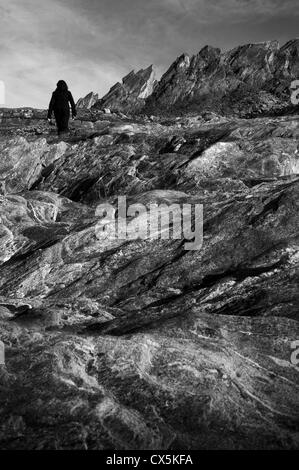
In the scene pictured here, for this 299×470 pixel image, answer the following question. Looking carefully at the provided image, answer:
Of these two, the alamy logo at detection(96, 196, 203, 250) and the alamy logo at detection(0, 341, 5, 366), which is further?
the alamy logo at detection(96, 196, 203, 250)

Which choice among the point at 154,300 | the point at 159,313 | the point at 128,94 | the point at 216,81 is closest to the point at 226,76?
the point at 216,81

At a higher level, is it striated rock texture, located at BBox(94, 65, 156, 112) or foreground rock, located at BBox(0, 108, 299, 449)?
striated rock texture, located at BBox(94, 65, 156, 112)

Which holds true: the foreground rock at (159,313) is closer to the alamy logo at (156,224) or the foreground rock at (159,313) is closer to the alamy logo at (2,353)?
the alamy logo at (2,353)

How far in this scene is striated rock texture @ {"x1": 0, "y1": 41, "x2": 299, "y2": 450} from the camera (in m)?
9.46

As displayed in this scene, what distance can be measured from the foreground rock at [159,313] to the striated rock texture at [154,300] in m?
0.04

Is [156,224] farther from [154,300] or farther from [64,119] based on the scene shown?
[64,119]

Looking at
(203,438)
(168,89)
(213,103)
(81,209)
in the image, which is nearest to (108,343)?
(203,438)

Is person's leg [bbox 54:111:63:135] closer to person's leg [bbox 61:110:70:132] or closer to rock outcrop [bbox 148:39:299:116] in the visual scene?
person's leg [bbox 61:110:70:132]

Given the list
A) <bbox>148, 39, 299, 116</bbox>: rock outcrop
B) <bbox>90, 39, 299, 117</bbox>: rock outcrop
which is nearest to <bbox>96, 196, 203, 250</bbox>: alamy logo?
<bbox>90, 39, 299, 117</bbox>: rock outcrop

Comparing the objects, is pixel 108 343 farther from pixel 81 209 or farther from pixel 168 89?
pixel 168 89

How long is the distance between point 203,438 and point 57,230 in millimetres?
15241

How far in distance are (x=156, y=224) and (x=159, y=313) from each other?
6.84m

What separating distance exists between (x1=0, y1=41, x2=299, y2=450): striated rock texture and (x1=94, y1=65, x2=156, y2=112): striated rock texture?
12031cm
